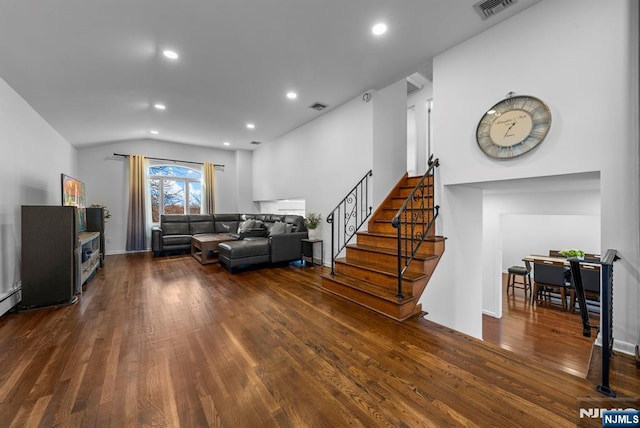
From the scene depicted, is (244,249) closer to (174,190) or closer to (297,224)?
(297,224)

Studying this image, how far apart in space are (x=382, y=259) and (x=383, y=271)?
1.05ft

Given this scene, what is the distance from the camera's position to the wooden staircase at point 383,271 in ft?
9.50

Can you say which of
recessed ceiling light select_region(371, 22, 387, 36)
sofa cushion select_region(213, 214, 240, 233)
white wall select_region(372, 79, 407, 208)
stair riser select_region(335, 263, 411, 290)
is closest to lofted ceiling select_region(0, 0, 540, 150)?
recessed ceiling light select_region(371, 22, 387, 36)

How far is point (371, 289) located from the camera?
3.18 m

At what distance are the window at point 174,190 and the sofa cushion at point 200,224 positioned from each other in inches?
34.9

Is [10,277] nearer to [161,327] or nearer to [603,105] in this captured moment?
[161,327]

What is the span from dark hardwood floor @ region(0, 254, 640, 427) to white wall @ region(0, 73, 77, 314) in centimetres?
84

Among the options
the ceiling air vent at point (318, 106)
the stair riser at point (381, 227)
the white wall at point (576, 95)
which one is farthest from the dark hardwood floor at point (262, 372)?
the ceiling air vent at point (318, 106)

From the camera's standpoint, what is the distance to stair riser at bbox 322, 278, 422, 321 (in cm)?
275

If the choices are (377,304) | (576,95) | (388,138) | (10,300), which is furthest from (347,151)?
(10,300)

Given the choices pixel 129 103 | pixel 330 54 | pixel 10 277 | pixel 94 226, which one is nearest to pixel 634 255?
pixel 330 54

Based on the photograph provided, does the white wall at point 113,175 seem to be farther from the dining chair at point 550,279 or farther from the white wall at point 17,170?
the dining chair at point 550,279

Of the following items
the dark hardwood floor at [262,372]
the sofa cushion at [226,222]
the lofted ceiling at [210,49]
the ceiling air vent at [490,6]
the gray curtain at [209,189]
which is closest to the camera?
the dark hardwood floor at [262,372]

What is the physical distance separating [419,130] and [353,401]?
5.66 metres
